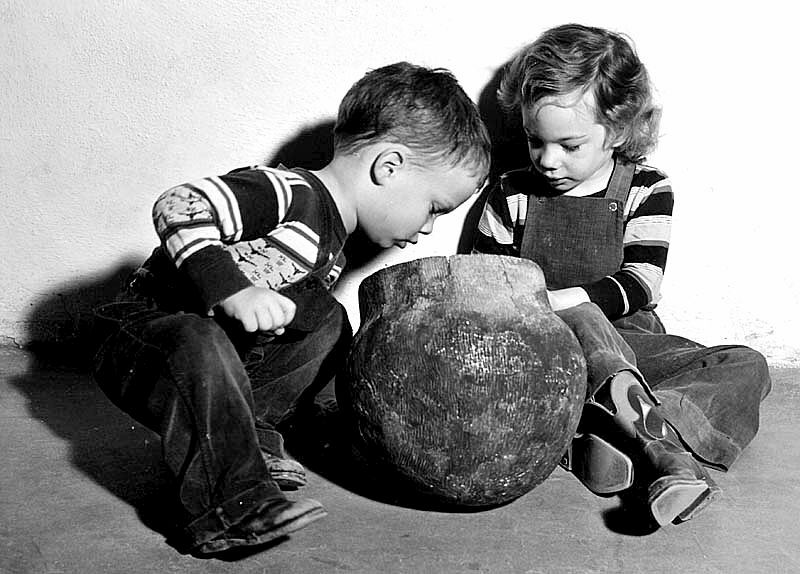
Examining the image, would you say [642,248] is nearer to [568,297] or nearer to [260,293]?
[568,297]

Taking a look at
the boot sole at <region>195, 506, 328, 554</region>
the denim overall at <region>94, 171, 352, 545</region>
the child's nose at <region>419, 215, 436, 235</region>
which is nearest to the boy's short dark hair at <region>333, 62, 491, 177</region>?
the child's nose at <region>419, 215, 436, 235</region>

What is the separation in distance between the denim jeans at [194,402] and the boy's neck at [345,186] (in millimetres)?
379

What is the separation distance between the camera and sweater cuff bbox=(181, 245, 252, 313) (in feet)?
5.54

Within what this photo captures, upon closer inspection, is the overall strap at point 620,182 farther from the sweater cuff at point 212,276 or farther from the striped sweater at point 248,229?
the sweater cuff at point 212,276

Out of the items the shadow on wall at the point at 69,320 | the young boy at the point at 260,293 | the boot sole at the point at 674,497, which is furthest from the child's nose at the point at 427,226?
the shadow on wall at the point at 69,320

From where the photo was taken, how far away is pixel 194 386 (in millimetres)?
1669

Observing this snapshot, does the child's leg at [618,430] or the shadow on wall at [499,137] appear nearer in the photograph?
the child's leg at [618,430]

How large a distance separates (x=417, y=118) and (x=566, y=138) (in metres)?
0.48

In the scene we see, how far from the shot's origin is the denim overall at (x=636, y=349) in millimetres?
2068

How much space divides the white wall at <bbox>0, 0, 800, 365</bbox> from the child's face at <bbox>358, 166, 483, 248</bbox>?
659mm

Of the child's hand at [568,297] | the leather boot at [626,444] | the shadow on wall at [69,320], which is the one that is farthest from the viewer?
the shadow on wall at [69,320]

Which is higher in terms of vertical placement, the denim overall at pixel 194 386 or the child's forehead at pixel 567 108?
the child's forehead at pixel 567 108

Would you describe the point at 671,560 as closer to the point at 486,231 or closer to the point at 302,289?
the point at 302,289

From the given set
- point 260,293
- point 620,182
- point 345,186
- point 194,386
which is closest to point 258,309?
point 260,293
